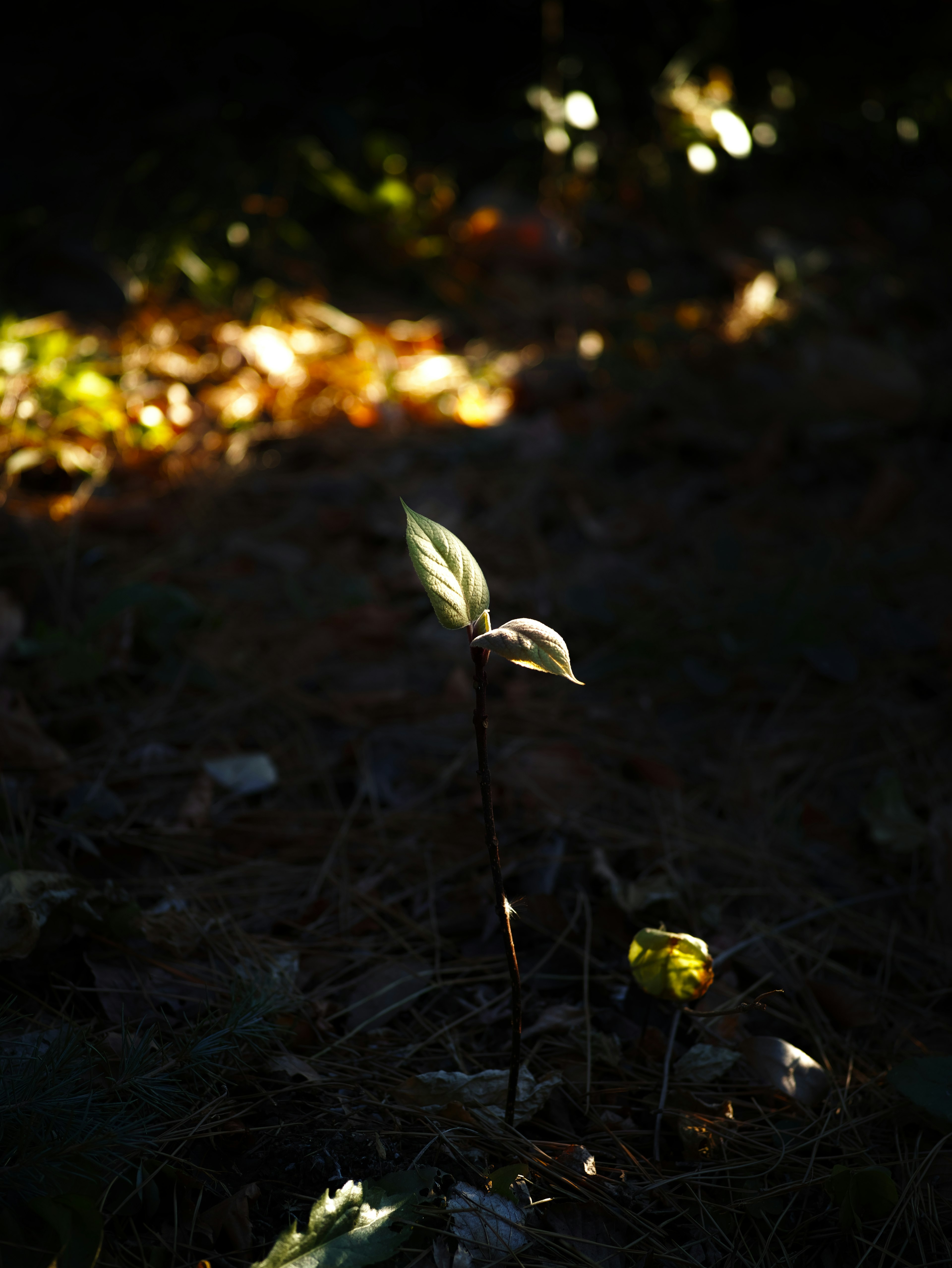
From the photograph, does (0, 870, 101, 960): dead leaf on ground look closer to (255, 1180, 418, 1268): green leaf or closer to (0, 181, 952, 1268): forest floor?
(0, 181, 952, 1268): forest floor

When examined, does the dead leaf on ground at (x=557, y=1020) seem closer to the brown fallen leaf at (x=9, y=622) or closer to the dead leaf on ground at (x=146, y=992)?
the dead leaf on ground at (x=146, y=992)

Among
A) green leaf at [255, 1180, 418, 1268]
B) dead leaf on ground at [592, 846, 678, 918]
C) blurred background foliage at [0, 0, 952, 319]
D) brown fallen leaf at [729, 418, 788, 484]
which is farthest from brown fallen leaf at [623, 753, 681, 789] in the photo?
blurred background foliage at [0, 0, 952, 319]

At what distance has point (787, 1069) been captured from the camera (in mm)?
1060

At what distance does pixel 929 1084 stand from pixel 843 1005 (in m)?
0.20

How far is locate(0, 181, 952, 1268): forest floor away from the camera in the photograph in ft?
3.03

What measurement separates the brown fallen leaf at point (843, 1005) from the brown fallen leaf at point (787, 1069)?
0.12m

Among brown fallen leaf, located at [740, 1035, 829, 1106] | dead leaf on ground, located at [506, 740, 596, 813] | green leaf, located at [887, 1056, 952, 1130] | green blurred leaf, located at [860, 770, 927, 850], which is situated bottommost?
green blurred leaf, located at [860, 770, 927, 850]

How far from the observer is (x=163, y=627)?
1730 mm

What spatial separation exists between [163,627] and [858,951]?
4.56 ft

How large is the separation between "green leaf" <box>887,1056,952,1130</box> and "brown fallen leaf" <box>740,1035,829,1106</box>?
3.4 inches

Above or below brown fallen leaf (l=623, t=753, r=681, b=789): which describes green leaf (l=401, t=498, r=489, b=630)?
above

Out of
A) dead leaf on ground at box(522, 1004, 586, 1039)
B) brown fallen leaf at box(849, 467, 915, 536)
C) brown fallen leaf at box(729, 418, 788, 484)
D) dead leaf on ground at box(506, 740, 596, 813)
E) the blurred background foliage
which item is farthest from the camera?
the blurred background foliage

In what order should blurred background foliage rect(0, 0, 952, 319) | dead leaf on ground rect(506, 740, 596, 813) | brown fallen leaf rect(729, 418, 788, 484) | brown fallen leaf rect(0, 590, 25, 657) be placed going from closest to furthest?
1. dead leaf on ground rect(506, 740, 596, 813)
2. brown fallen leaf rect(0, 590, 25, 657)
3. brown fallen leaf rect(729, 418, 788, 484)
4. blurred background foliage rect(0, 0, 952, 319)

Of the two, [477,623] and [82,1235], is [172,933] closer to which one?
[82,1235]
